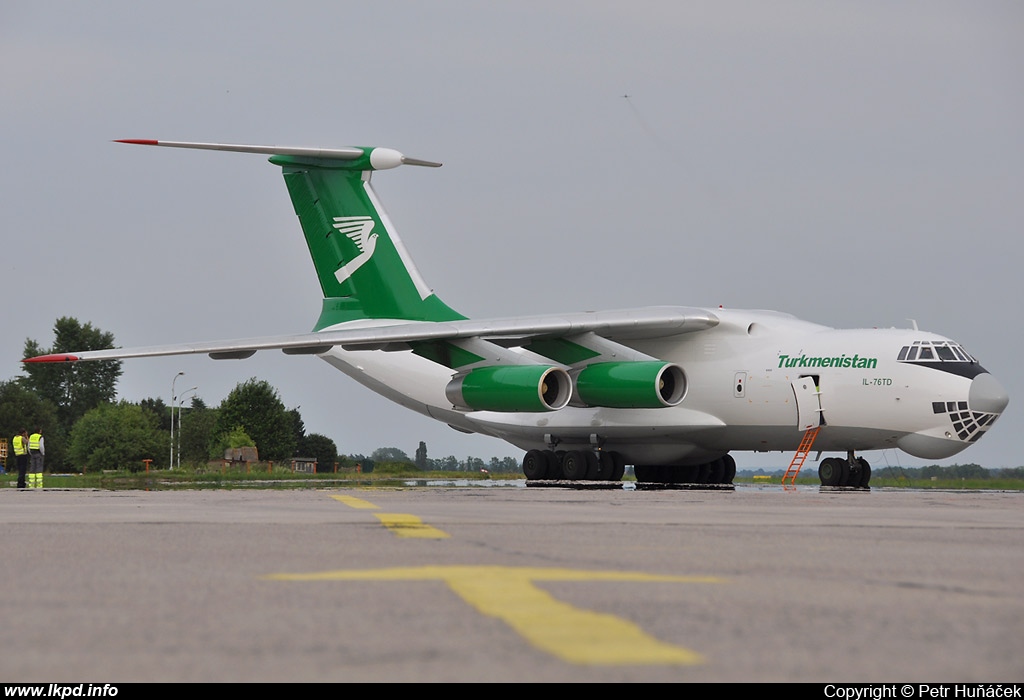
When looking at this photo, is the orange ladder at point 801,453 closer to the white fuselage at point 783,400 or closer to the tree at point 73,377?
the white fuselage at point 783,400

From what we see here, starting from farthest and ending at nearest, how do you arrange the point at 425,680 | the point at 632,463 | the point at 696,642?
the point at 632,463 < the point at 696,642 < the point at 425,680

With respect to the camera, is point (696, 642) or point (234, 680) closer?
point (234, 680)

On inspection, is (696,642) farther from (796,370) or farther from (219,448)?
(219,448)

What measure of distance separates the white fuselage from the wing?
30.4 inches

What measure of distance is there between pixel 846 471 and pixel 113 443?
165 feet

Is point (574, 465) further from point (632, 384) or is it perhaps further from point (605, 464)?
point (632, 384)

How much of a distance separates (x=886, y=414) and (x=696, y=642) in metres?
17.9

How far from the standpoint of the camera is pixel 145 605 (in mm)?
4277

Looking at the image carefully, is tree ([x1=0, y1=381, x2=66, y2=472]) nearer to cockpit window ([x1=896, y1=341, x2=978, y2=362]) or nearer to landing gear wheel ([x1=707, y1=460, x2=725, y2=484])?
landing gear wheel ([x1=707, y1=460, x2=725, y2=484])

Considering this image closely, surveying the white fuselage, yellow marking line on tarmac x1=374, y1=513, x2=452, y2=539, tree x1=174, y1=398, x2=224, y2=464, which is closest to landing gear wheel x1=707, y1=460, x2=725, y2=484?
the white fuselage

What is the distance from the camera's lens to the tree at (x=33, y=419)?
238 feet

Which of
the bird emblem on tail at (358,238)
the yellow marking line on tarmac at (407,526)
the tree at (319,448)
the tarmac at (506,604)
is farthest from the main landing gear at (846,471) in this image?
the tree at (319,448)

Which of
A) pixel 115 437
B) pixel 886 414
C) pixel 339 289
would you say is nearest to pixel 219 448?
pixel 115 437

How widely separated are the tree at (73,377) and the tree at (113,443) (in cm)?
1091
